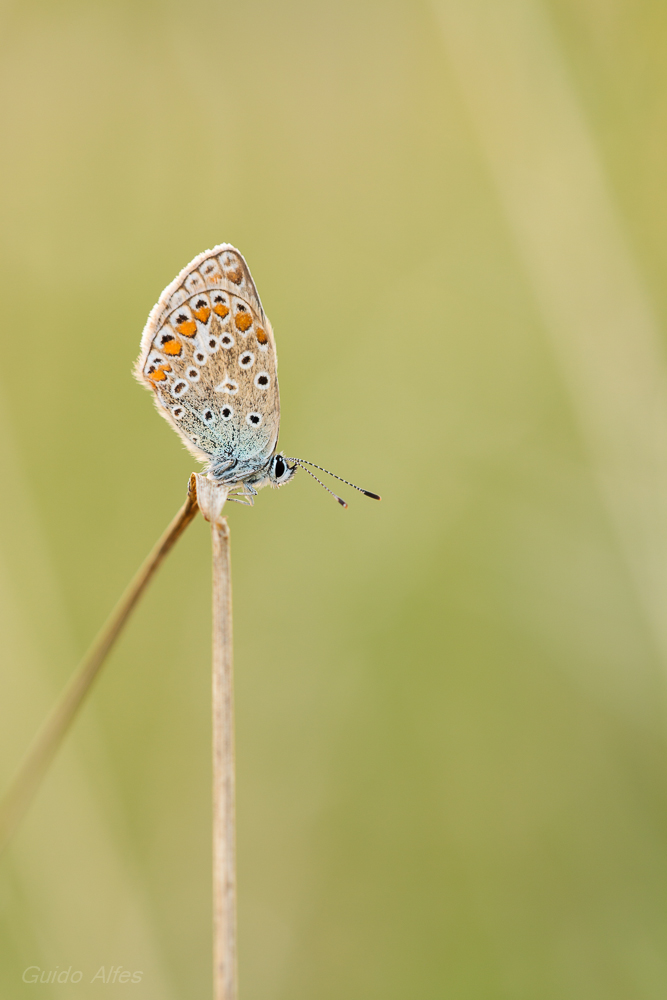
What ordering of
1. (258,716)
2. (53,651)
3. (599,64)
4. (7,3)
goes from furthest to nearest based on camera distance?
(7,3) < (258,716) < (53,651) < (599,64)

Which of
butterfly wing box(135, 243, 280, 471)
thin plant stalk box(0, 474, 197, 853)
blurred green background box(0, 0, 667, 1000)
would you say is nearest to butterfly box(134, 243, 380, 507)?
butterfly wing box(135, 243, 280, 471)

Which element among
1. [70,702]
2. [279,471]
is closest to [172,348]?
[279,471]

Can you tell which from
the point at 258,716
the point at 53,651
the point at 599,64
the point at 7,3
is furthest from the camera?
the point at 7,3

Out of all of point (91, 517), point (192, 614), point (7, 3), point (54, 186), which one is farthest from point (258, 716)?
point (7, 3)

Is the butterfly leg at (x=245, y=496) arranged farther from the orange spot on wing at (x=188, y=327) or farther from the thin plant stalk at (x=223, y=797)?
the thin plant stalk at (x=223, y=797)

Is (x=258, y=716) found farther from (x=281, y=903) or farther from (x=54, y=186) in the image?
(x=54, y=186)

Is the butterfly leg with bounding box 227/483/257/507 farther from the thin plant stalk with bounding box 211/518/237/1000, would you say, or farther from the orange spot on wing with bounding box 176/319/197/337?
the thin plant stalk with bounding box 211/518/237/1000

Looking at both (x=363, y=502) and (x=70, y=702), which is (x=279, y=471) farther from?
(x=70, y=702)
